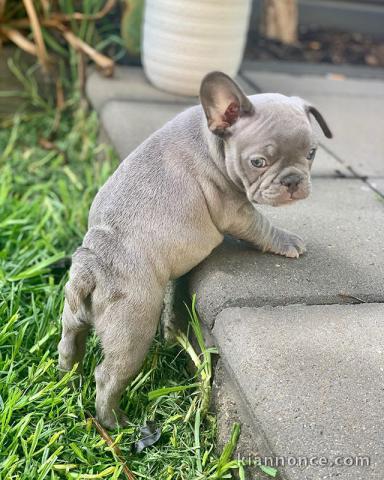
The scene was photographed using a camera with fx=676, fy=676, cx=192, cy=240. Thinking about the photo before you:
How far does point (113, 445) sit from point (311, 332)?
70 centimetres

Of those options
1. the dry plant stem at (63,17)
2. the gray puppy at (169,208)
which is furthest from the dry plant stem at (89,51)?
the gray puppy at (169,208)

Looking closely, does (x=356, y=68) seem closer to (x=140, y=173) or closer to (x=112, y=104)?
(x=112, y=104)

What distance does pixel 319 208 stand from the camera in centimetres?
289

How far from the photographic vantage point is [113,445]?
2057 mm

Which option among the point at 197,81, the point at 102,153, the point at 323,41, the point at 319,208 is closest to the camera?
the point at 319,208

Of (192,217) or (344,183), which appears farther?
(344,183)

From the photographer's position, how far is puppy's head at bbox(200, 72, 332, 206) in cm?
208

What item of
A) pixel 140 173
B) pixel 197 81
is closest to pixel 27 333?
pixel 140 173

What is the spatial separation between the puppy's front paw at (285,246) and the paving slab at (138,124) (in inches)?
36.5

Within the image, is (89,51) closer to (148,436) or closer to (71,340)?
(71,340)

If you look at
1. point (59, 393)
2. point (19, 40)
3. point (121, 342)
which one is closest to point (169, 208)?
point (121, 342)

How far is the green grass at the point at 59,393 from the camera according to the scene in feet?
6.55

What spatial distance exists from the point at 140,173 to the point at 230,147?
1.03 ft

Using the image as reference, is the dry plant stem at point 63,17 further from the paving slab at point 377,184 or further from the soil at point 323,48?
the paving slab at point 377,184
